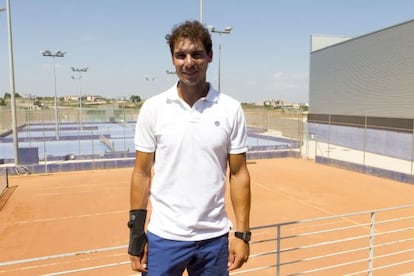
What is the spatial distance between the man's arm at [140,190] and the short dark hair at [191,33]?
0.65 m

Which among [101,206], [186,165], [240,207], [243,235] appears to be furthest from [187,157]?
[101,206]

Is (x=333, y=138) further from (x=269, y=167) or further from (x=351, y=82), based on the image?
(x=269, y=167)

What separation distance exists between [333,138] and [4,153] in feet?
83.7

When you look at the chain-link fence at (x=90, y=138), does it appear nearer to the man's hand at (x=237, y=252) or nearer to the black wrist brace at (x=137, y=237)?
the black wrist brace at (x=137, y=237)

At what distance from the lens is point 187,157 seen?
6.16ft

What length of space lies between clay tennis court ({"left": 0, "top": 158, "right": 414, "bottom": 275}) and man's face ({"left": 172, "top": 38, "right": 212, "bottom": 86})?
4353 millimetres

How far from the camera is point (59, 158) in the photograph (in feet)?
67.9

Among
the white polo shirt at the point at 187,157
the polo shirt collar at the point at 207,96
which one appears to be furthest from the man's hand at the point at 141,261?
the polo shirt collar at the point at 207,96

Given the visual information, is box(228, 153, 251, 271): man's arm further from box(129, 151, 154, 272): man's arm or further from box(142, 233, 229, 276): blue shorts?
box(129, 151, 154, 272): man's arm

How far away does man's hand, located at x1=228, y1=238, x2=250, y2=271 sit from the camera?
2035 mm

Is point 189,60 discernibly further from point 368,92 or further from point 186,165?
point 368,92

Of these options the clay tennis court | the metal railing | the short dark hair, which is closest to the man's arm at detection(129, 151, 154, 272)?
the short dark hair

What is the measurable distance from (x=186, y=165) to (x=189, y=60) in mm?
556

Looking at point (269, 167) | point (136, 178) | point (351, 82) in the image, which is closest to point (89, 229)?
point (136, 178)
